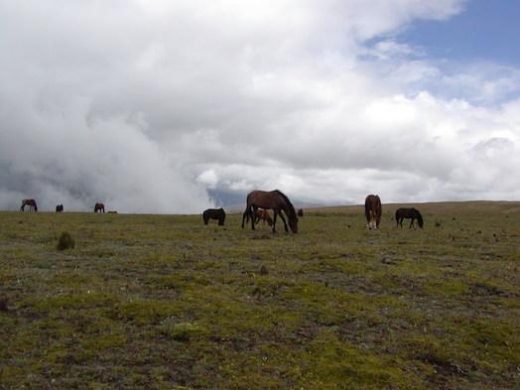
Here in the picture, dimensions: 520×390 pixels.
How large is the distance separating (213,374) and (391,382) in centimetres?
309

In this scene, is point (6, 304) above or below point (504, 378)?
above

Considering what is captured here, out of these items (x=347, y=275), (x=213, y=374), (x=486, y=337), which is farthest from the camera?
(x=347, y=275)

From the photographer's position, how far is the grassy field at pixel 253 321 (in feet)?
32.8

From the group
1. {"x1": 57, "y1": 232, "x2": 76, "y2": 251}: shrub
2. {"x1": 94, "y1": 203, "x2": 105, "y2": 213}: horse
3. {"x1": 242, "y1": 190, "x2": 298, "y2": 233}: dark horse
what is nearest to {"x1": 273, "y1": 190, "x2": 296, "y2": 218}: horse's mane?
{"x1": 242, "y1": 190, "x2": 298, "y2": 233}: dark horse

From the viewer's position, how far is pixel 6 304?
508 inches

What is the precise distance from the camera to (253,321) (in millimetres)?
12438

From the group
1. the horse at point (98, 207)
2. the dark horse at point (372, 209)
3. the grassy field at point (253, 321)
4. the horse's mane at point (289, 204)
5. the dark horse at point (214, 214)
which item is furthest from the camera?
the horse at point (98, 207)

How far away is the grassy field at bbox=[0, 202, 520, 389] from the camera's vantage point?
9.98 meters

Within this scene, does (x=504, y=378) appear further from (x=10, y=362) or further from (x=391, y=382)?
(x=10, y=362)

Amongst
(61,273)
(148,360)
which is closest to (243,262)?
(61,273)

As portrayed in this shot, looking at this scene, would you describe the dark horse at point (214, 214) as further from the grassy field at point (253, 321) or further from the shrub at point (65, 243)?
the grassy field at point (253, 321)

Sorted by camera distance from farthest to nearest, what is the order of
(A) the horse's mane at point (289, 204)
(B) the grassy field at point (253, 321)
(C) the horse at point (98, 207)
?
1. (C) the horse at point (98, 207)
2. (A) the horse's mane at point (289, 204)
3. (B) the grassy field at point (253, 321)

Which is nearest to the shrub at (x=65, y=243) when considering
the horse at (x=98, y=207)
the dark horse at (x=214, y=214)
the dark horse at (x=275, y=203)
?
the dark horse at (x=275, y=203)

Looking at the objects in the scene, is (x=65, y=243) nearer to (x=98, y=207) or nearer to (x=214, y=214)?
(x=214, y=214)
